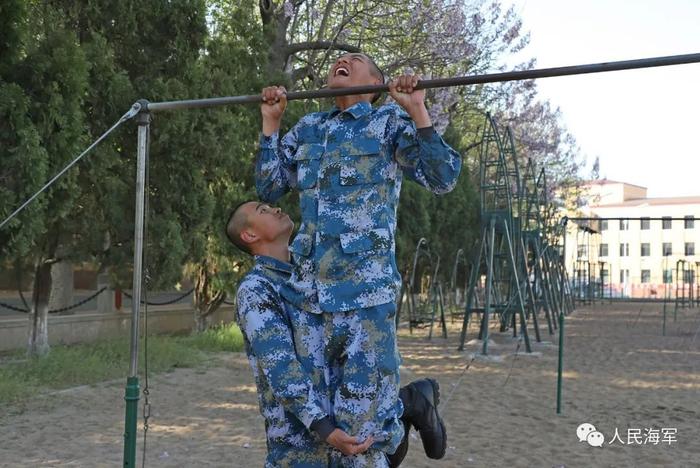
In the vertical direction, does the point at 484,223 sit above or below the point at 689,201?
below

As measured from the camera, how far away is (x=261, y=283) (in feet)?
8.09

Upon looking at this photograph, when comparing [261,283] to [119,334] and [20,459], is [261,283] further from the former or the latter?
[119,334]

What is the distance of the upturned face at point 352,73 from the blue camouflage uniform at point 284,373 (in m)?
0.67

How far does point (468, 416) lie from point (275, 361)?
5.08m

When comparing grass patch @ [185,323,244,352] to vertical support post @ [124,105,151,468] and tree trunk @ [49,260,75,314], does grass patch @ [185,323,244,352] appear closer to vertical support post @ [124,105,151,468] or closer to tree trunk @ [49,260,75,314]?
tree trunk @ [49,260,75,314]

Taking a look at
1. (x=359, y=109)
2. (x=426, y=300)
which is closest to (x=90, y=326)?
(x=426, y=300)

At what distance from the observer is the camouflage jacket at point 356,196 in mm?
2377

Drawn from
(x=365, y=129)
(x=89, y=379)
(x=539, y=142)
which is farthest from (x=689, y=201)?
(x=365, y=129)

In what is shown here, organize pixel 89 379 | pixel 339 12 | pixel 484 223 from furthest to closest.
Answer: pixel 339 12, pixel 484 223, pixel 89 379

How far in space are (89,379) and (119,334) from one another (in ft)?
14.6

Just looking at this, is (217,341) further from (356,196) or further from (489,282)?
(356,196)

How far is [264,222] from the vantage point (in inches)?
103

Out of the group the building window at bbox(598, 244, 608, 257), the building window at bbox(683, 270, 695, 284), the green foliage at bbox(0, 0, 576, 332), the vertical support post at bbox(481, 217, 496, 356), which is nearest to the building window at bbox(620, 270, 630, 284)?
Result: the building window at bbox(598, 244, 608, 257)

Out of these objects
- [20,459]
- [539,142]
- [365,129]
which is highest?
[539,142]
